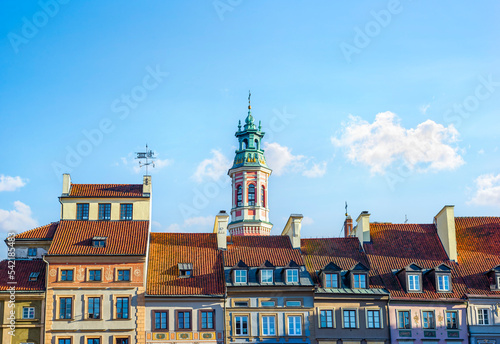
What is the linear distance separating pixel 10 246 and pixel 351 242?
29490 millimetres

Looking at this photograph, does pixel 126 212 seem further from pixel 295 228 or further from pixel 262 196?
pixel 262 196

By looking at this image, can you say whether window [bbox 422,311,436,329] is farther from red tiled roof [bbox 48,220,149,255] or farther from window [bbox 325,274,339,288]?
red tiled roof [bbox 48,220,149,255]

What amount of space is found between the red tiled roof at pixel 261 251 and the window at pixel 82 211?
12.6 m

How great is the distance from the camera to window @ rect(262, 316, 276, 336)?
222ft

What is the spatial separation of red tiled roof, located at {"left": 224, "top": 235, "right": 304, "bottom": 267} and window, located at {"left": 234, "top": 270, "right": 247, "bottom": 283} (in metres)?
1.57

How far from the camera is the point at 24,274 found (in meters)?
68.5

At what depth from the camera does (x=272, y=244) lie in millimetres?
73938

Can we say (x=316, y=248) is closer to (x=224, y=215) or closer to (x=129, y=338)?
(x=224, y=215)

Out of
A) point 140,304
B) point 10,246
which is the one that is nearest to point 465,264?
point 140,304

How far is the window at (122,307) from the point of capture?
66.6 meters

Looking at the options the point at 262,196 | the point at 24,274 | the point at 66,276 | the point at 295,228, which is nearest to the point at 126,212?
the point at 66,276

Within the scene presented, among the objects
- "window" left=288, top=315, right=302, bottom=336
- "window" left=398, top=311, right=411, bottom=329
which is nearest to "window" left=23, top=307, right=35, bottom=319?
"window" left=288, top=315, right=302, bottom=336

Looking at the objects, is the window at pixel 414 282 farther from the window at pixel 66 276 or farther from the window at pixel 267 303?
the window at pixel 66 276

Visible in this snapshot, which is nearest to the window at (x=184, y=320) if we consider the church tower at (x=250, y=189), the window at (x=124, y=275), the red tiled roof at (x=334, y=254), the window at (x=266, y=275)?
the window at (x=124, y=275)
